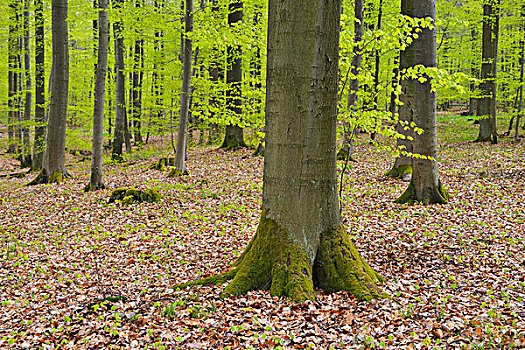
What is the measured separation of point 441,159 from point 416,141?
6075 mm

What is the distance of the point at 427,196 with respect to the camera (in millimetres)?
8086

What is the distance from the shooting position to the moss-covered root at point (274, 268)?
4.17m

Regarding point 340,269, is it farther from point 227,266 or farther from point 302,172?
point 227,266

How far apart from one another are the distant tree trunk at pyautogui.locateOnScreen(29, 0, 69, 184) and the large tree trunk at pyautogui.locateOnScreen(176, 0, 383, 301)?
34.6 feet

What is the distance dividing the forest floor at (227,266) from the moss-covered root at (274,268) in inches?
6.4

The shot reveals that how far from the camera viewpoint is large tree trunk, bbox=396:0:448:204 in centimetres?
796

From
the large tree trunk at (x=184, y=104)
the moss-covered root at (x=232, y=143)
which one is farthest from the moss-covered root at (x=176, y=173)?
the moss-covered root at (x=232, y=143)

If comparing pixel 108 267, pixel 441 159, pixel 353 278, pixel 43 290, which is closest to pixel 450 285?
pixel 353 278

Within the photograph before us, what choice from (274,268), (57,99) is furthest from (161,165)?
(274,268)

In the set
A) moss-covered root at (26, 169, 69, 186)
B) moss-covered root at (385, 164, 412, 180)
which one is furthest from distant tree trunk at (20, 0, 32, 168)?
moss-covered root at (385, 164, 412, 180)

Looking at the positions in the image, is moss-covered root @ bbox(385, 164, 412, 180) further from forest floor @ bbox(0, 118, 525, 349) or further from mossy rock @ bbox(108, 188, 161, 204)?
mossy rock @ bbox(108, 188, 161, 204)

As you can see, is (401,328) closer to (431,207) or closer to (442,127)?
(431,207)

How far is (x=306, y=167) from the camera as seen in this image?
4184mm

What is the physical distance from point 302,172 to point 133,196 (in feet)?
21.3
